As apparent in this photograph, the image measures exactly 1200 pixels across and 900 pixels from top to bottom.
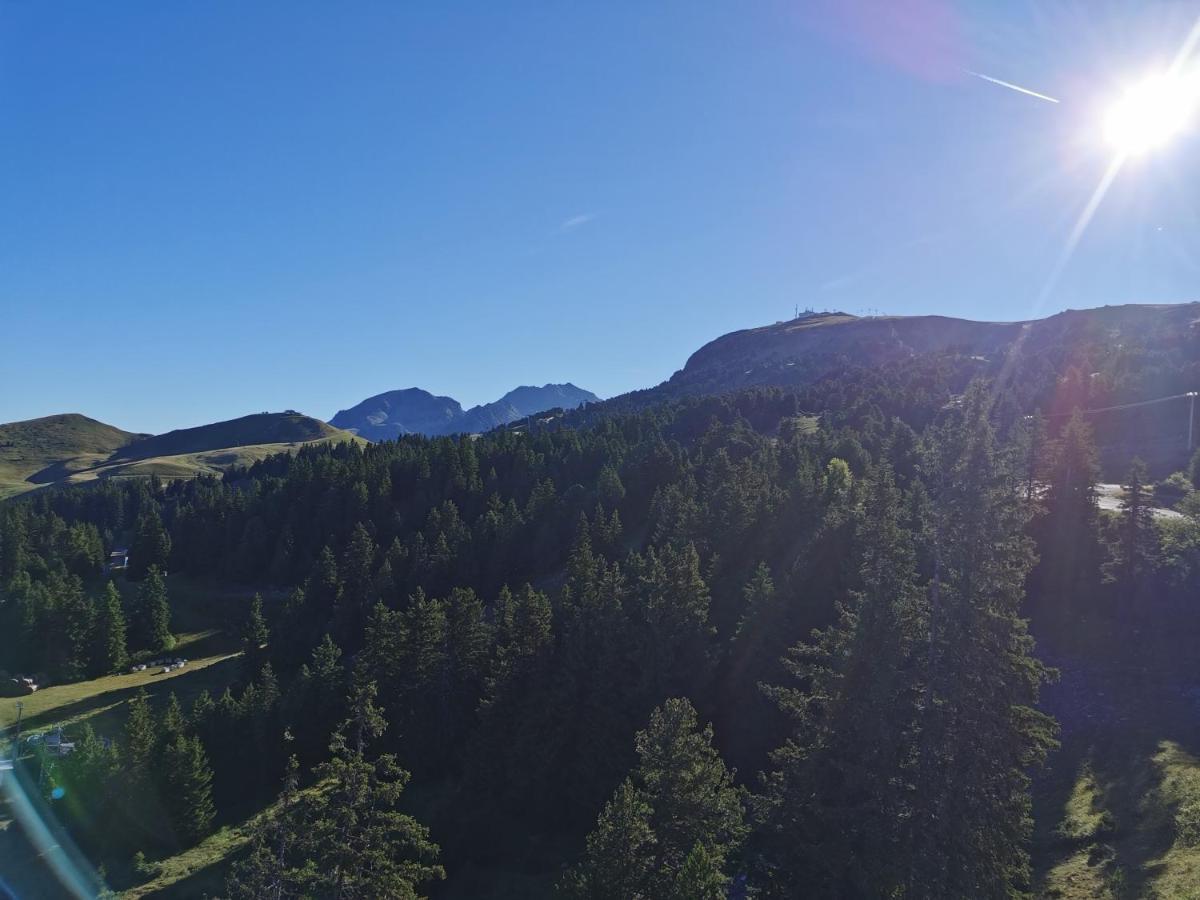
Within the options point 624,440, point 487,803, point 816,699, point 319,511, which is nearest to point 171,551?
point 319,511

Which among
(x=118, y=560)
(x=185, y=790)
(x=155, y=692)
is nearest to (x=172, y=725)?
(x=185, y=790)

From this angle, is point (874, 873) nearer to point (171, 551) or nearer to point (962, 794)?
point (962, 794)

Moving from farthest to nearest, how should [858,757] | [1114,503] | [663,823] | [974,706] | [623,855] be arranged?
[1114,503], [663,823], [623,855], [858,757], [974,706]

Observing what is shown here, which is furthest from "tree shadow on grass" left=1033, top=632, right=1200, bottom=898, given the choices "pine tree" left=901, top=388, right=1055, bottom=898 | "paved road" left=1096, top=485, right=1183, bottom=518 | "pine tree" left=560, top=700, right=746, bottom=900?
"paved road" left=1096, top=485, right=1183, bottom=518

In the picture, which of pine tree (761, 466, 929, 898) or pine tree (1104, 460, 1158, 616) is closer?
pine tree (761, 466, 929, 898)

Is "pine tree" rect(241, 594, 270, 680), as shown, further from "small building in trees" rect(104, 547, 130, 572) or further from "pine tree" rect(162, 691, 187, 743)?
"small building in trees" rect(104, 547, 130, 572)

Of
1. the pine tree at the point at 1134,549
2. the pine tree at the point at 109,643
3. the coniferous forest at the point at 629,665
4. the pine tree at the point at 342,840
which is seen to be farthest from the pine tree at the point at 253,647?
the pine tree at the point at 1134,549

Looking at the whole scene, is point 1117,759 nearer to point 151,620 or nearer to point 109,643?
point 109,643

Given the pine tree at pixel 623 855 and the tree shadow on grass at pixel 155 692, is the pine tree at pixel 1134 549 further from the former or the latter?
the tree shadow on grass at pixel 155 692
